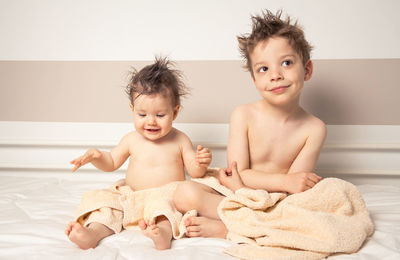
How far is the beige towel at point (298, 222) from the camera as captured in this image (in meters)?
0.83

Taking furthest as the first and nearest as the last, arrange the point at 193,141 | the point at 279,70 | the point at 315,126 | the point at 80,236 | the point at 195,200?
the point at 193,141 → the point at 315,126 → the point at 279,70 → the point at 195,200 → the point at 80,236

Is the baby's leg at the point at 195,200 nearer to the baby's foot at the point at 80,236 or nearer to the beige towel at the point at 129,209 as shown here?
the beige towel at the point at 129,209

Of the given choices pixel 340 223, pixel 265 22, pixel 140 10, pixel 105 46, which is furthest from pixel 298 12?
pixel 340 223

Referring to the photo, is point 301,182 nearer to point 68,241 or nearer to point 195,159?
point 195,159

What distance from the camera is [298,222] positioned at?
88 cm

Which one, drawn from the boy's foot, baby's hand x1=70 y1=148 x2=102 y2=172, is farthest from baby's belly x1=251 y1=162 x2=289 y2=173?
baby's hand x1=70 y1=148 x2=102 y2=172

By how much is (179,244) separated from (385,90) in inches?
47.9

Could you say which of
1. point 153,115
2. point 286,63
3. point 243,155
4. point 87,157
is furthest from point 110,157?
point 286,63

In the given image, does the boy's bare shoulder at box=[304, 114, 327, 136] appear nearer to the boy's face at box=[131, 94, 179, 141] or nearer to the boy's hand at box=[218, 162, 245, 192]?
the boy's hand at box=[218, 162, 245, 192]

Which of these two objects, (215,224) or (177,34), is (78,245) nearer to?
(215,224)

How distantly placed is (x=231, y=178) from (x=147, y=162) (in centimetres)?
31

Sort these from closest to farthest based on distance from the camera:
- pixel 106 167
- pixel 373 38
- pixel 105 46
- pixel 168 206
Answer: pixel 168 206
pixel 106 167
pixel 373 38
pixel 105 46

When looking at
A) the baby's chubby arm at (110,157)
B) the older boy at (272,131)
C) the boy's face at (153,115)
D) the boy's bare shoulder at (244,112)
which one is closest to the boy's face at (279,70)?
the older boy at (272,131)

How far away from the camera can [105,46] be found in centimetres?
169
